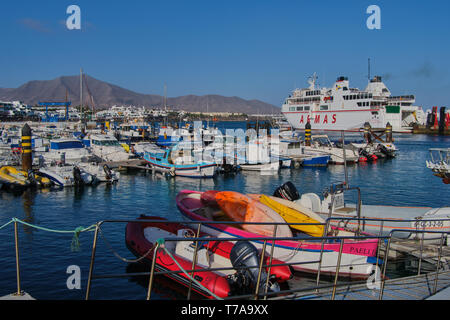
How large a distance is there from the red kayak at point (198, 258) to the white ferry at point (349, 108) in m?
85.2

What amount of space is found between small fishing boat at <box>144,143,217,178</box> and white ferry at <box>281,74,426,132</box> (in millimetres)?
63939

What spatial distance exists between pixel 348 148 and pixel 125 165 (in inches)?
1273

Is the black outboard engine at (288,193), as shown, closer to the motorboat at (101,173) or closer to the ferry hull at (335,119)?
the motorboat at (101,173)

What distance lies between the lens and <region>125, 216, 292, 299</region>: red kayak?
1055 cm

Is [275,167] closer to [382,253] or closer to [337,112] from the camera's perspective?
[382,253]

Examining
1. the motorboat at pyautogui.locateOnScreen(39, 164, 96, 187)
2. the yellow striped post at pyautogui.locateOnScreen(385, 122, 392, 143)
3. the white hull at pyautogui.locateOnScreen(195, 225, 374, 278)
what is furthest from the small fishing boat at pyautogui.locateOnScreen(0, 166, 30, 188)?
the yellow striped post at pyautogui.locateOnScreen(385, 122, 392, 143)

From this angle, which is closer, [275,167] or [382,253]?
[382,253]

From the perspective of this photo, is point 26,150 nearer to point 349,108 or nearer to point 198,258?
point 198,258

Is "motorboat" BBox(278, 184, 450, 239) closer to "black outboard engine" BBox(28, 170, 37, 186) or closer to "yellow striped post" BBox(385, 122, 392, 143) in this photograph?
"black outboard engine" BBox(28, 170, 37, 186)

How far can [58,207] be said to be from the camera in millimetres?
24125

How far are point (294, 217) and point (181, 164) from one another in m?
22.3

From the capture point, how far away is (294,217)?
1578 centimetres

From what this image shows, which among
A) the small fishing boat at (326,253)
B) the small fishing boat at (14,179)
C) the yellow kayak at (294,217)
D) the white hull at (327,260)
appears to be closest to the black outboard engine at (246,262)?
the small fishing boat at (326,253)
